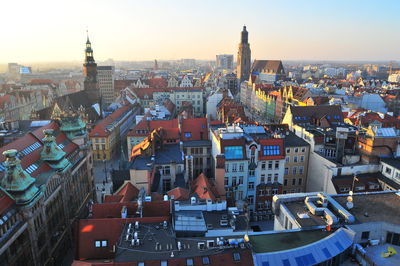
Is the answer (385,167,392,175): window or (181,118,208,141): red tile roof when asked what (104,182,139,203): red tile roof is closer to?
(181,118,208,141): red tile roof

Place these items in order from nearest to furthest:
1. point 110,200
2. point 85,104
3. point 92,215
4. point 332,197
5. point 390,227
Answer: point 390,227 < point 92,215 < point 332,197 < point 110,200 < point 85,104

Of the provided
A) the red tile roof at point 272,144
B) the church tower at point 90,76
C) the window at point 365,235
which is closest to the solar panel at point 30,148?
the red tile roof at point 272,144

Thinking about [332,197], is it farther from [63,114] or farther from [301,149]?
[63,114]

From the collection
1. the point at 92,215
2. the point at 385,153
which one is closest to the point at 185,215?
the point at 92,215

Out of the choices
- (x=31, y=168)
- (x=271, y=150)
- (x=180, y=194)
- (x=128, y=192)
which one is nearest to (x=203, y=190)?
(x=180, y=194)

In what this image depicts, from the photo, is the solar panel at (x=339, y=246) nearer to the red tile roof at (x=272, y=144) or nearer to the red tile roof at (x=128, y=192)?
the red tile roof at (x=128, y=192)

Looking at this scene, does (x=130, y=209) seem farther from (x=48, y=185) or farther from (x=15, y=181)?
(x=48, y=185)
